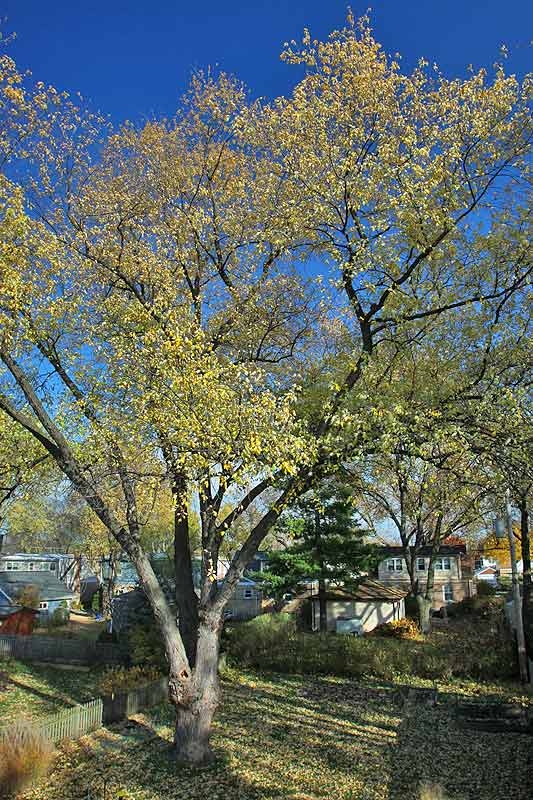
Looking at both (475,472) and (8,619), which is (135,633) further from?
(475,472)

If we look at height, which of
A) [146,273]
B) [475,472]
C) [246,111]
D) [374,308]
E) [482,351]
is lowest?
[475,472]

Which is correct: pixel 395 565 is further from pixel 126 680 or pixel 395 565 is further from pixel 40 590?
pixel 126 680

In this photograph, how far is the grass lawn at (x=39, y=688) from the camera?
630 inches

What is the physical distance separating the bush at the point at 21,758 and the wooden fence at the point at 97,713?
27cm

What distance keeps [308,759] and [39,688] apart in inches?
451

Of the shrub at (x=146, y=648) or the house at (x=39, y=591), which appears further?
the house at (x=39, y=591)

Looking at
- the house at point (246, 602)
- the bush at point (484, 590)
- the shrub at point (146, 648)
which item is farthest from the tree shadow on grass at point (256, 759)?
the bush at point (484, 590)

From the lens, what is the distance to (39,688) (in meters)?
18.8

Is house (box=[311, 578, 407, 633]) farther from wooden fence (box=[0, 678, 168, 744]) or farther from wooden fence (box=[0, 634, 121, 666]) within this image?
wooden fence (box=[0, 678, 168, 744])

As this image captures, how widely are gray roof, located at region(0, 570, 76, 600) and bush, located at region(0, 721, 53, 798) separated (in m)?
30.6

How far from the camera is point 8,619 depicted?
30.9m

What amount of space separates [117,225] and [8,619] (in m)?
26.2

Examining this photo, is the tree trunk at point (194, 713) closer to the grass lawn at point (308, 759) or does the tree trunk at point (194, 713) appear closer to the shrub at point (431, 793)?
the grass lawn at point (308, 759)

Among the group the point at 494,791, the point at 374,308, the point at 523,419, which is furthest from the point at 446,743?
the point at 374,308
